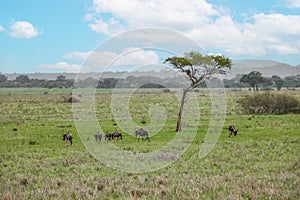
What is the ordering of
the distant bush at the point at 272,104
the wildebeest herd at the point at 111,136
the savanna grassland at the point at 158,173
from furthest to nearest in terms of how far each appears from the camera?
the distant bush at the point at 272,104 < the wildebeest herd at the point at 111,136 < the savanna grassland at the point at 158,173

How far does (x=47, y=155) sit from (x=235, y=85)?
179 m

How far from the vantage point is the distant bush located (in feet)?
149

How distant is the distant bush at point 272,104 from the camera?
4556 cm

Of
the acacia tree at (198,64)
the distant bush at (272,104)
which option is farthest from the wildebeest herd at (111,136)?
the distant bush at (272,104)

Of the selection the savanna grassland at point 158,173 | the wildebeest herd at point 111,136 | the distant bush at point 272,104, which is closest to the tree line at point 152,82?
the wildebeest herd at point 111,136

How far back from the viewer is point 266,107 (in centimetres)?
4641

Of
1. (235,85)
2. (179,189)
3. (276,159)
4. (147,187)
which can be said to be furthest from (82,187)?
(235,85)

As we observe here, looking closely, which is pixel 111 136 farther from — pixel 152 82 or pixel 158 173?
pixel 158 173

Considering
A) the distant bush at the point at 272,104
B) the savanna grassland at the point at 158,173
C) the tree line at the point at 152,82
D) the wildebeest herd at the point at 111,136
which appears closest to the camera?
the savanna grassland at the point at 158,173

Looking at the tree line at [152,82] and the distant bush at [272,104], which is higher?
the tree line at [152,82]

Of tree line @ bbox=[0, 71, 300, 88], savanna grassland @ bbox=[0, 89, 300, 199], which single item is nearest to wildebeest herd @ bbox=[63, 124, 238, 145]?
savanna grassland @ bbox=[0, 89, 300, 199]

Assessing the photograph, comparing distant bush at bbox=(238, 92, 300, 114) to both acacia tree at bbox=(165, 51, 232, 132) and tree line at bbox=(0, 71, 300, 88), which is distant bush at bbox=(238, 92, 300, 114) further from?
acacia tree at bbox=(165, 51, 232, 132)

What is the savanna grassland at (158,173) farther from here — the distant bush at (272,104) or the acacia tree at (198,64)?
the distant bush at (272,104)

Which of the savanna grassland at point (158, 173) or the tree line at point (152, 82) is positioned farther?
the tree line at point (152, 82)
